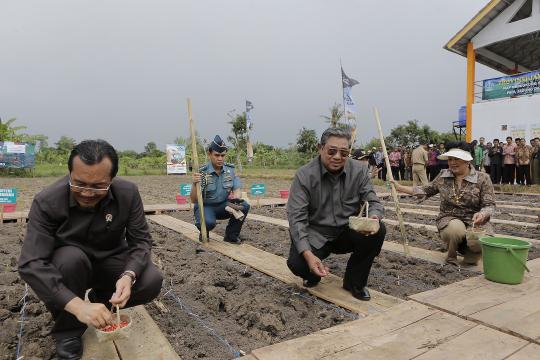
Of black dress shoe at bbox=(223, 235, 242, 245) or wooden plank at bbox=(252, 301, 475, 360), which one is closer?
wooden plank at bbox=(252, 301, 475, 360)

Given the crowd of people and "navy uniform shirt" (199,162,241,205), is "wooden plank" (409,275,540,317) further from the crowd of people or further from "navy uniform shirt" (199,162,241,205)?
the crowd of people

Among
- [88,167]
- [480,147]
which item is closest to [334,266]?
[88,167]

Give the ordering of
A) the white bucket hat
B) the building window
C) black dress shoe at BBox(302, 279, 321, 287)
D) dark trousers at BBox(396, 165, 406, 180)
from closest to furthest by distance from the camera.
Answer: black dress shoe at BBox(302, 279, 321, 287) < the white bucket hat < dark trousers at BBox(396, 165, 406, 180) < the building window

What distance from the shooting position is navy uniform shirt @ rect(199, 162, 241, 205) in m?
4.55

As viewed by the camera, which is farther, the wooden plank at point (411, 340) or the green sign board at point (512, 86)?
the green sign board at point (512, 86)

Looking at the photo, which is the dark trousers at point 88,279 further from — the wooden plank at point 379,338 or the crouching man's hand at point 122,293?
the wooden plank at point 379,338

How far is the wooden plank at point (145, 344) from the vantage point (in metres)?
1.90

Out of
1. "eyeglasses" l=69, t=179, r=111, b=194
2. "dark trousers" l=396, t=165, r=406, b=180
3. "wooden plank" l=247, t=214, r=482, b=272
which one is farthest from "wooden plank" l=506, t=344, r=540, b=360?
"dark trousers" l=396, t=165, r=406, b=180

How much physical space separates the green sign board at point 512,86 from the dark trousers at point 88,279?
610 inches

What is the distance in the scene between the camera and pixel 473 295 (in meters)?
2.42

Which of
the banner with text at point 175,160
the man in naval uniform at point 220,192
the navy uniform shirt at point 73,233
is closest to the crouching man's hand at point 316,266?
the navy uniform shirt at point 73,233

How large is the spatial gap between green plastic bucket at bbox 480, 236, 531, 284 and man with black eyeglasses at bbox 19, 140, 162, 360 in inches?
89.8

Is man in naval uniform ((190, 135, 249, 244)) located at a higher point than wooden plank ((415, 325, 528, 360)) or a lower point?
higher

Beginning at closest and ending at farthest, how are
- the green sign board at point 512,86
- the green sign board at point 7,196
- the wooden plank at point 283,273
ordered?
the wooden plank at point 283,273, the green sign board at point 7,196, the green sign board at point 512,86
